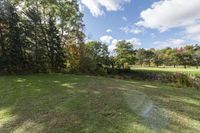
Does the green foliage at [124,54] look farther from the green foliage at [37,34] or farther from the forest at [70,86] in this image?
the green foliage at [37,34]

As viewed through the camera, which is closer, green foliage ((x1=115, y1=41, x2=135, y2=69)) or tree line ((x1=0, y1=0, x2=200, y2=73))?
tree line ((x1=0, y1=0, x2=200, y2=73))

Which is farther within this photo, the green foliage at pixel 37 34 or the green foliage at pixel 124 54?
the green foliage at pixel 124 54

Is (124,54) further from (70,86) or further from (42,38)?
(70,86)

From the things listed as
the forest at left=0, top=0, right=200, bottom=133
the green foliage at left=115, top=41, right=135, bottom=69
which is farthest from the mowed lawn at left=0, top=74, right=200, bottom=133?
the green foliage at left=115, top=41, right=135, bottom=69

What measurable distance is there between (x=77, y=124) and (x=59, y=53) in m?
16.4

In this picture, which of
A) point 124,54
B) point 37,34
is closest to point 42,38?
point 37,34

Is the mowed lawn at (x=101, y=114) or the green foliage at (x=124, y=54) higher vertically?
the green foliage at (x=124, y=54)

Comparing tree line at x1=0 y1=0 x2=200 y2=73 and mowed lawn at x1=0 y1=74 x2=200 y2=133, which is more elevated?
tree line at x1=0 y1=0 x2=200 y2=73

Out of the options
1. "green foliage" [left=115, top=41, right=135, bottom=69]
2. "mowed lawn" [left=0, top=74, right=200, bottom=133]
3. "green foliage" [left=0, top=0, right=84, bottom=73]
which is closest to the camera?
"mowed lawn" [left=0, top=74, right=200, bottom=133]

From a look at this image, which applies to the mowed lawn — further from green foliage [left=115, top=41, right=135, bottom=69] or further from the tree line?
green foliage [left=115, top=41, right=135, bottom=69]

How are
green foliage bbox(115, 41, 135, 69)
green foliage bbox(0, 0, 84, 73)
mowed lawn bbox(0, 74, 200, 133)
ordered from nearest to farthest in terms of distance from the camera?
mowed lawn bbox(0, 74, 200, 133)
green foliage bbox(0, 0, 84, 73)
green foliage bbox(115, 41, 135, 69)

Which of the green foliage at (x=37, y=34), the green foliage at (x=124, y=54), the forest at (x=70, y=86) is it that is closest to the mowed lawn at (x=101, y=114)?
the forest at (x=70, y=86)

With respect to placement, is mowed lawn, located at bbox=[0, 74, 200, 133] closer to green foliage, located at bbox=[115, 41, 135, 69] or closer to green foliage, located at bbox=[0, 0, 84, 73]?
green foliage, located at bbox=[0, 0, 84, 73]

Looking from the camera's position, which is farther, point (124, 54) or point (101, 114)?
point (124, 54)
